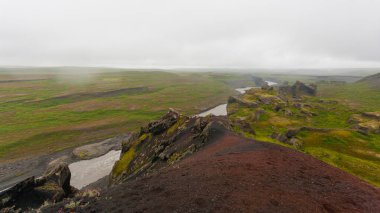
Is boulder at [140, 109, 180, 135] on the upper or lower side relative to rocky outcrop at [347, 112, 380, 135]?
upper

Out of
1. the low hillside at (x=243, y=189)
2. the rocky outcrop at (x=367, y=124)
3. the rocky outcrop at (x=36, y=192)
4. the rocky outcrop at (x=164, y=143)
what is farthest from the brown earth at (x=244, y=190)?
the rocky outcrop at (x=367, y=124)

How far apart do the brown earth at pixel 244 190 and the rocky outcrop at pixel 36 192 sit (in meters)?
13.2

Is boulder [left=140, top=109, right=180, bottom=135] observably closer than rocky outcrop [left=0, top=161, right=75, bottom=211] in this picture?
No

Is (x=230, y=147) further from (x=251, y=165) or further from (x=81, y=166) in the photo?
(x=81, y=166)

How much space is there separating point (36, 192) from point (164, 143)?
823 inches

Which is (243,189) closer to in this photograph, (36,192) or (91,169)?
(36,192)

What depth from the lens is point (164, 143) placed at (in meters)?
44.4

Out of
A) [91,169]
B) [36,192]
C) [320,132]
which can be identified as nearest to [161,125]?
[91,169]

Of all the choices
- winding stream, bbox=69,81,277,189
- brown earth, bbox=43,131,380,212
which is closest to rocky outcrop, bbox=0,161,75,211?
brown earth, bbox=43,131,380,212

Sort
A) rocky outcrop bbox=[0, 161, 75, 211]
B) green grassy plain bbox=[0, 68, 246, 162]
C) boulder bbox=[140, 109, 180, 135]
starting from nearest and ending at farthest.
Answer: rocky outcrop bbox=[0, 161, 75, 211]
boulder bbox=[140, 109, 180, 135]
green grassy plain bbox=[0, 68, 246, 162]

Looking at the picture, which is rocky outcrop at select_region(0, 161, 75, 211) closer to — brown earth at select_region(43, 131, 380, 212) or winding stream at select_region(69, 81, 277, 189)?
brown earth at select_region(43, 131, 380, 212)

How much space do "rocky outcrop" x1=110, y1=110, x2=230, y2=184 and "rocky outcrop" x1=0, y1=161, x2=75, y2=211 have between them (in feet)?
30.3

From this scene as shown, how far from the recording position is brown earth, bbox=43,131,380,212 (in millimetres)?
16625

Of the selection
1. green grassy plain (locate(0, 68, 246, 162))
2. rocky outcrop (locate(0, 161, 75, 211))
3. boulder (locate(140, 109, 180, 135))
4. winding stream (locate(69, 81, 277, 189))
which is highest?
boulder (locate(140, 109, 180, 135))
